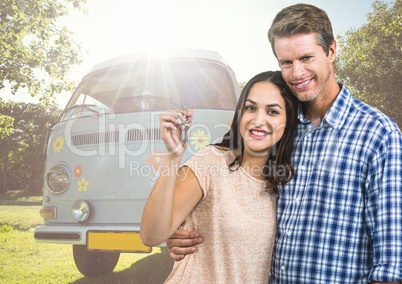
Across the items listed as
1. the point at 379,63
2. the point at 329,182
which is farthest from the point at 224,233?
the point at 379,63

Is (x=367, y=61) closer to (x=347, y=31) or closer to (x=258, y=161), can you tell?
(x=347, y=31)

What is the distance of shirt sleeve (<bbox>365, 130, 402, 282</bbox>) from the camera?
4.46 ft

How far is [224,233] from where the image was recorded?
1.59 metres

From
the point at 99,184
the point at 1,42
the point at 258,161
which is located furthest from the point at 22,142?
the point at 258,161

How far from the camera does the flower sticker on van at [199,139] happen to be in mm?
3118

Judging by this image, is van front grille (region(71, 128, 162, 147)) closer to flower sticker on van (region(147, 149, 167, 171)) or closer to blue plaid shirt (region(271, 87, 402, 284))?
flower sticker on van (region(147, 149, 167, 171))

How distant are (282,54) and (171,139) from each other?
750mm

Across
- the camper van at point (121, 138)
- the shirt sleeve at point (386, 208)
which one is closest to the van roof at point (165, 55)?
the camper van at point (121, 138)

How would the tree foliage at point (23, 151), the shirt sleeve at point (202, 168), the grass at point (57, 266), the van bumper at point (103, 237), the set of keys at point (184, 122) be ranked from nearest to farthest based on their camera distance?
A: the set of keys at point (184, 122), the shirt sleeve at point (202, 168), the van bumper at point (103, 237), the grass at point (57, 266), the tree foliage at point (23, 151)

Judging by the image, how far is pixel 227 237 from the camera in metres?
1.59

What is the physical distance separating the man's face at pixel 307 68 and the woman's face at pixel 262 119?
0.34ft

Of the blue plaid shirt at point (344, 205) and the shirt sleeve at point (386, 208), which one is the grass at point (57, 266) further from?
the shirt sleeve at point (386, 208)

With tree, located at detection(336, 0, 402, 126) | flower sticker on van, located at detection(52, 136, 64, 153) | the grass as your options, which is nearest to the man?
flower sticker on van, located at detection(52, 136, 64, 153)

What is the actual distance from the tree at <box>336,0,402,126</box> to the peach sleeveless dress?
471 inches
